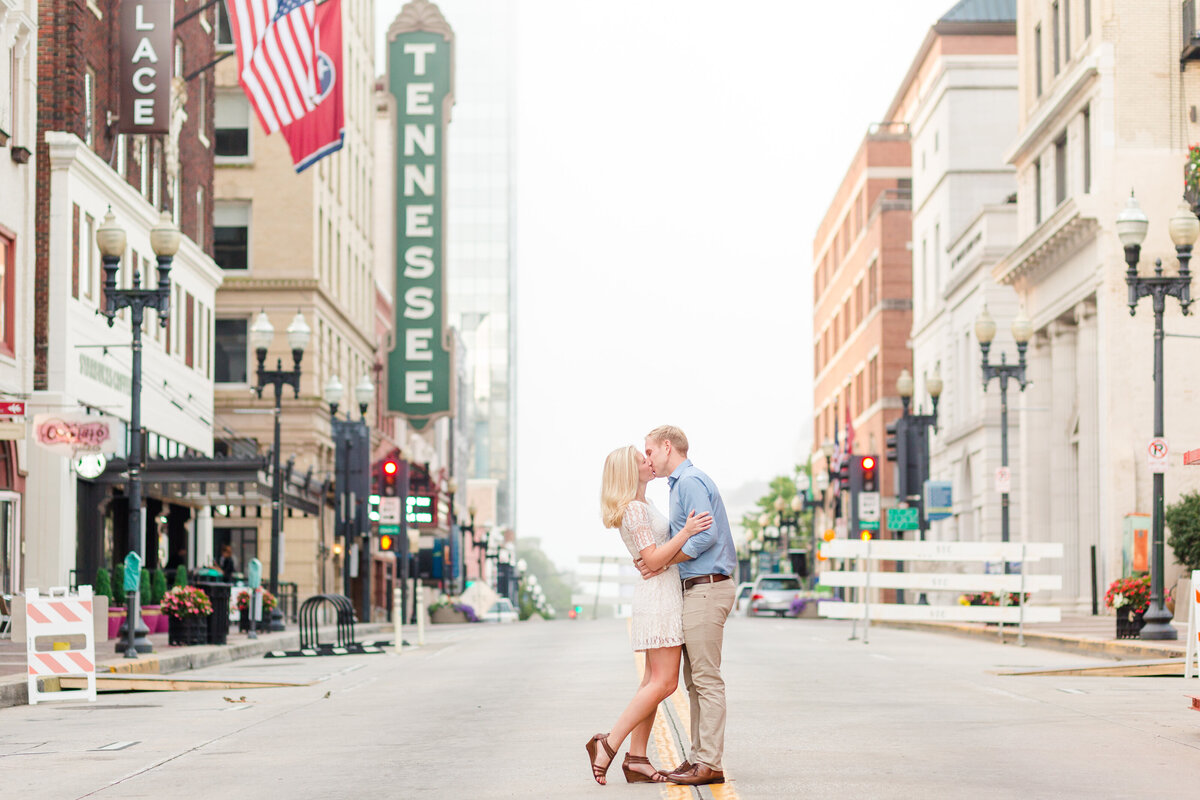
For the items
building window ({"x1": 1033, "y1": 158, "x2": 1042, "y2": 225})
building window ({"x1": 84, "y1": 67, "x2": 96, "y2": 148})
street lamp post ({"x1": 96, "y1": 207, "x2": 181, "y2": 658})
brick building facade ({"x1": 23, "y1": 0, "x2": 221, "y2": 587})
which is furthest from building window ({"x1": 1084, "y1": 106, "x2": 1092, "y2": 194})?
street lamp post ({"x1": 96, "y1": 207, "x2": 181, "y2": 658})

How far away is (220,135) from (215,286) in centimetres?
1341

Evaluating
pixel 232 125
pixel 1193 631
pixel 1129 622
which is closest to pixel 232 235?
pixel 232 125

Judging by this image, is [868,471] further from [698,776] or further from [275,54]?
[698,776]

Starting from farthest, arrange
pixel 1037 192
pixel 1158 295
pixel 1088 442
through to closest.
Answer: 1. pixel 1037 192
2. pixel 1088 442
3. pixel 1158 295

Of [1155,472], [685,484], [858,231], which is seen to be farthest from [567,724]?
[858,231]

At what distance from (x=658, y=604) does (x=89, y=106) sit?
95.9 feet

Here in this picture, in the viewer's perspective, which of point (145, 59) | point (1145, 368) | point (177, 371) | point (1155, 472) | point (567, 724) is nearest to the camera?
point (567, 724)

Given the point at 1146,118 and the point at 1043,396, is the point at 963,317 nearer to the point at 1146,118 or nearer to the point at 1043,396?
the point at 1043,396

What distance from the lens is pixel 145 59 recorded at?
1453 inches

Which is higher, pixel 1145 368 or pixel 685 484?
pixel 1145 368

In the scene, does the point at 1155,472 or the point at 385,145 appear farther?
the point at 385,145

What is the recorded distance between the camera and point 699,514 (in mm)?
10125

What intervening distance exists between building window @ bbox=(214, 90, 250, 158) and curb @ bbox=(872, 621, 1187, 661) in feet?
105

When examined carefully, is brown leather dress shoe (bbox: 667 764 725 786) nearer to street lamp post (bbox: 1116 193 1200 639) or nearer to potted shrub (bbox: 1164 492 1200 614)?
street lamp post (bbox: 1116 193 1200 639)
